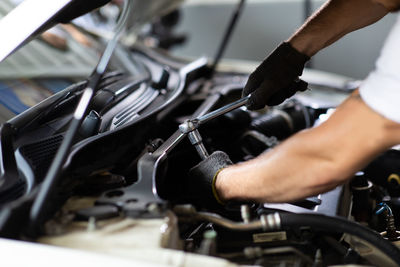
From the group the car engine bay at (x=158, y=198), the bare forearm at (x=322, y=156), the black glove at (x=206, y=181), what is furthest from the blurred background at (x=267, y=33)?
the bare forearm at (x=322, y=156)

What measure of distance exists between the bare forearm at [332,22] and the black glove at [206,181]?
0.47m

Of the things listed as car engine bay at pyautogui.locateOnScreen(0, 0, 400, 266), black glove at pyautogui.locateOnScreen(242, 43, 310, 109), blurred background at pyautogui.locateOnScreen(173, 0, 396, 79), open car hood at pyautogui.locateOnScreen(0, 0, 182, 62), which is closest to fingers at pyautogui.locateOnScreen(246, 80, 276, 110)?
black glove at pyautogui.locateOnScreen(242, 43, 310, 109)

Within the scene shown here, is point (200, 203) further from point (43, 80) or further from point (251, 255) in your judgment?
point (43, 80)

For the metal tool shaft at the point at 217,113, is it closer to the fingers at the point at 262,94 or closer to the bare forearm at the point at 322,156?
the fingers at the point at 262,94

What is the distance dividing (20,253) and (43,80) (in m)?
0.78

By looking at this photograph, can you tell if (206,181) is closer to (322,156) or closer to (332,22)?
(322,156)

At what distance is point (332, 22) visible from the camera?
4.15ft

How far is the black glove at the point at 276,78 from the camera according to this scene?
3.99 feet

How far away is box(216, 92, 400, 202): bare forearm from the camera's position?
0.77 m

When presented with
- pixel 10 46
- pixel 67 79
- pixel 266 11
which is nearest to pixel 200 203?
pixel 10 46

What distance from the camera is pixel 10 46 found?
0.99 meters

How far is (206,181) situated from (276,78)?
1.32 feet

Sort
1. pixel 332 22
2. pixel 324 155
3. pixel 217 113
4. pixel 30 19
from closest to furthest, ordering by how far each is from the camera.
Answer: pixel 324 155 < pixel 30 19 < pixel 217 113 < pixel 332 22

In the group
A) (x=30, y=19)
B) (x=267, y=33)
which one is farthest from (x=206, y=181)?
(x=267, y=33)
